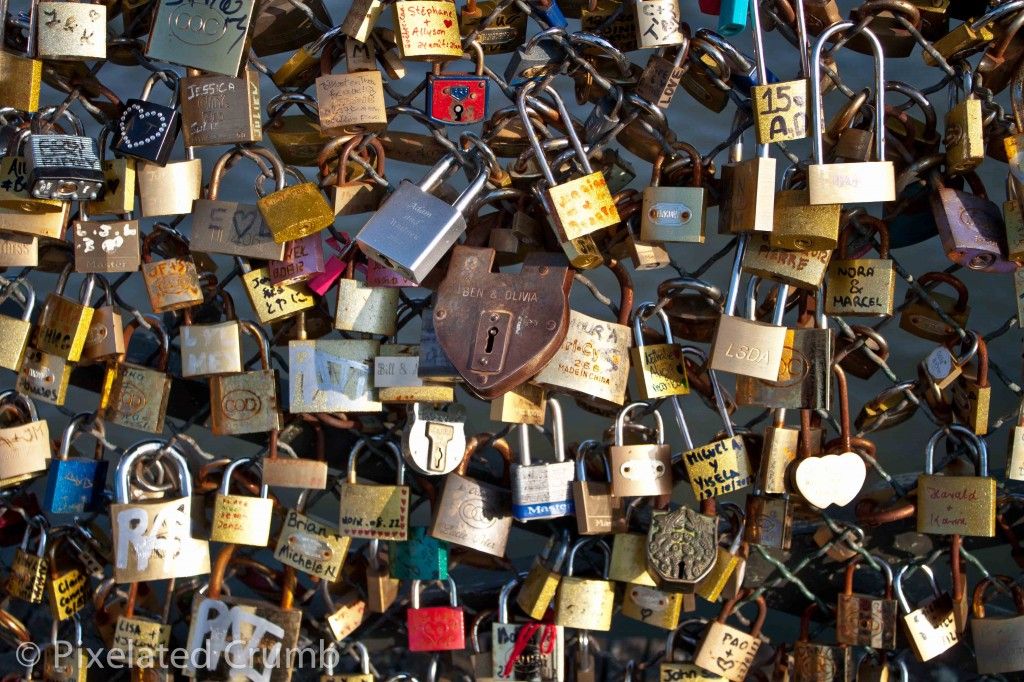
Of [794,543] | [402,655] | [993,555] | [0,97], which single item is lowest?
[402,655]

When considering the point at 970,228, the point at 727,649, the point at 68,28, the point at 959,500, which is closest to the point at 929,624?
the point at 959,500

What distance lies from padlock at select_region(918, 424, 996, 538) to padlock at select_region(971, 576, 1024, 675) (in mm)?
150

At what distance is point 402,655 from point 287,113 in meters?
1.06

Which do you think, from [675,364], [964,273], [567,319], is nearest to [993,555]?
[964,273]

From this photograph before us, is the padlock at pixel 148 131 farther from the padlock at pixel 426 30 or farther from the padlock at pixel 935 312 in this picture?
the padlock at pixel 935 312

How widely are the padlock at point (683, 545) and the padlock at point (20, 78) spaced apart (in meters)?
1.26

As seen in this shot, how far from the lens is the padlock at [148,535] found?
1.91m

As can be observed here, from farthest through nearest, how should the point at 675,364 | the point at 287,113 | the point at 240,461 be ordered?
the point at 287,113, the point at 240,461, the point at 675,364

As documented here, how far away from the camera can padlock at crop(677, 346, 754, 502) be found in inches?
72.0

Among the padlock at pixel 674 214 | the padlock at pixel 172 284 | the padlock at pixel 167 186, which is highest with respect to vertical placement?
the padlock at pixel 674 214

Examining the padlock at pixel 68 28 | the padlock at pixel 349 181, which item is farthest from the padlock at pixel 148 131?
the padlock at pixel 349 181

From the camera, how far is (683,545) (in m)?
1.86

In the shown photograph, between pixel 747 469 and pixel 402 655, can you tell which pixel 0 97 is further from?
→ pixel 747 469

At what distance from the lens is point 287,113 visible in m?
2.15
